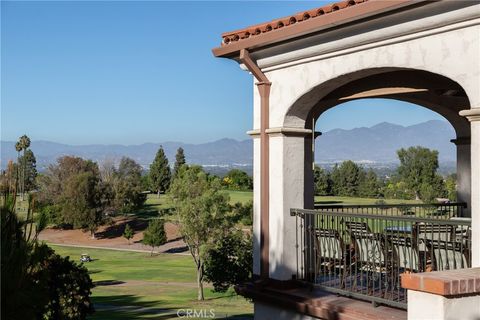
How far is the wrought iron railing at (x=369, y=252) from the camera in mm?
7234

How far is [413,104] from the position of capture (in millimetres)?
10844

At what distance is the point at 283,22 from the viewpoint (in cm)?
828

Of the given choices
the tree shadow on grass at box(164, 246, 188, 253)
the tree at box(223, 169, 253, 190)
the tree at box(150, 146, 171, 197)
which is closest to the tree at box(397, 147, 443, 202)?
the tree at box(223, 169, 253, 190)

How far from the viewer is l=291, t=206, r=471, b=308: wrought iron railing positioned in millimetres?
7234

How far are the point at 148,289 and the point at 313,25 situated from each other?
38085 mm

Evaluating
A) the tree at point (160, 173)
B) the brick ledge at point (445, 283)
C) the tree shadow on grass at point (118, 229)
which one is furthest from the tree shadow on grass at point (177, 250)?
the brick ledge at point (445, 283)

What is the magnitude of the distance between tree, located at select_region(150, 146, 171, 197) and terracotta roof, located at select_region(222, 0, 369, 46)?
337 ft

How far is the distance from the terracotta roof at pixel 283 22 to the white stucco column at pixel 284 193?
1539 mm

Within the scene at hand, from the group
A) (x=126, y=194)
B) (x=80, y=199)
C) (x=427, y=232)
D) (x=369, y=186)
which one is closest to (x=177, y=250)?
(x=80, y=199)

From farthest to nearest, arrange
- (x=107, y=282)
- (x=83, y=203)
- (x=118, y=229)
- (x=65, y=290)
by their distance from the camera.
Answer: (x=118, y=229) < (x=83, y=203) < (x=107, y=282) < (x=65, y=290)

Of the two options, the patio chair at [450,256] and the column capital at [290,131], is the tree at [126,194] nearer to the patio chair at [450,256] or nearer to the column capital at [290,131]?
the column capital at [290,131]

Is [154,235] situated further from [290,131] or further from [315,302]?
[315,302]

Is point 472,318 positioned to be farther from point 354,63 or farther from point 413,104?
point 413,104

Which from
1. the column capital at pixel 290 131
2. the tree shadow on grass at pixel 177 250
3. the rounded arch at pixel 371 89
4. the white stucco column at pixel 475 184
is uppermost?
the rounded arch at pixel 371 89
